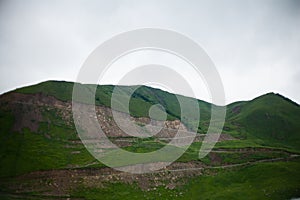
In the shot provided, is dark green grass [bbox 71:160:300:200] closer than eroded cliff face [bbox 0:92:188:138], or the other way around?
dark green grass [bbox 71:160:300:200]

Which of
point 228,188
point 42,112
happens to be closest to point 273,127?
point 228,188

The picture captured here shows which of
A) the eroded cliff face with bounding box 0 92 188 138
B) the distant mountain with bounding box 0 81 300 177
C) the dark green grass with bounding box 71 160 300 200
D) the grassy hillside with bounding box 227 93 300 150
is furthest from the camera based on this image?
the grassy hillside with bounding box 227 93 300 150

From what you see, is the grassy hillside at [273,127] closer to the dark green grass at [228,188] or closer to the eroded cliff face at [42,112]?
the eroded cliff face at [42,112]

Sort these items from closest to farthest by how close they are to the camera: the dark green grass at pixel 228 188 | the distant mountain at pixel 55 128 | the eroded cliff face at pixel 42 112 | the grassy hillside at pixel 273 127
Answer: the dark green grass at pixel 228 188, the distant mountain at pixel 55 128, the eroded cliff face at pixel 42 112, the grassy hillside at pixel 273 127

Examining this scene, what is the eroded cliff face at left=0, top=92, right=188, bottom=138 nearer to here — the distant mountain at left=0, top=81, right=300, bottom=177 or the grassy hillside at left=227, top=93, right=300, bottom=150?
the distant mountain at left=0, top=81, right=300, bottom=177

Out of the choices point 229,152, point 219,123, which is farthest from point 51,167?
point 219,123

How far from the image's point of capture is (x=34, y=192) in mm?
84438

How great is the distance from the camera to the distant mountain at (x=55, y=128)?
355 feet

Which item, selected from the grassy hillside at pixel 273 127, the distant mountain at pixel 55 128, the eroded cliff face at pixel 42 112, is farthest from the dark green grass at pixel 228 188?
the grassy hillside at pixel 273 127

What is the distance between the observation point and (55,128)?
135m

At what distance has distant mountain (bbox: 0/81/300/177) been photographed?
108 metres

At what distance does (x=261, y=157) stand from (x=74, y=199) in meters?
72.8

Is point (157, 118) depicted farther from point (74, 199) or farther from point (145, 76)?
point (74, 199)

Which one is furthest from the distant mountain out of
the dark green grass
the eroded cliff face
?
the dark green grass
